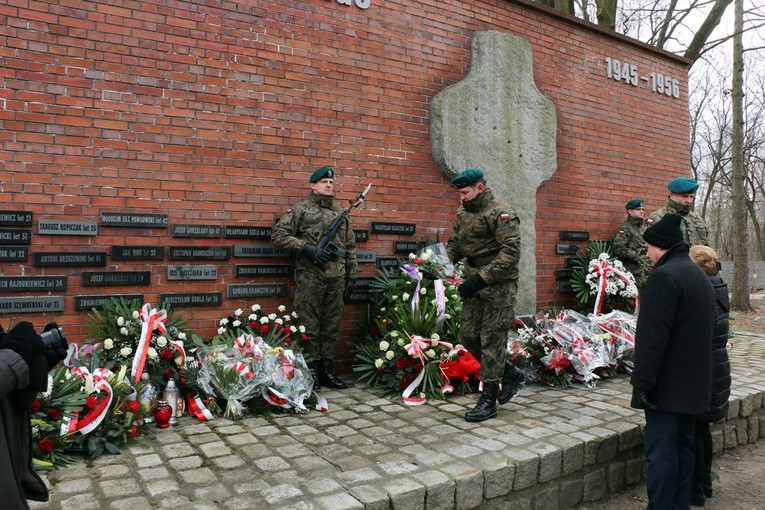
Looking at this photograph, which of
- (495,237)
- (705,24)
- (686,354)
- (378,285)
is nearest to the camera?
(686,354)

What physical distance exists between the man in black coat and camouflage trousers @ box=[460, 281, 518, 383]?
1367 millimetres

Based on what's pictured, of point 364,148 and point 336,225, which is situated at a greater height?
point 364,148

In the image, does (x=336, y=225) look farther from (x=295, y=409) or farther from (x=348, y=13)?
(x=348, y=13)

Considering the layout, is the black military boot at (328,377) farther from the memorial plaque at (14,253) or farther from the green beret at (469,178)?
the memorial plaque at (14,253)

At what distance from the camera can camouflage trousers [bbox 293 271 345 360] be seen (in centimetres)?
557

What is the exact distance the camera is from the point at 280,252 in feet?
19.2

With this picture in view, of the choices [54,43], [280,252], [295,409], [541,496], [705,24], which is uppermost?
[705,24]

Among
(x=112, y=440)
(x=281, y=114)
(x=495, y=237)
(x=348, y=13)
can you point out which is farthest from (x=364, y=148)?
(x=112, y=440)

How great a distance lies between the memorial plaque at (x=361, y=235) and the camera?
6.36 m

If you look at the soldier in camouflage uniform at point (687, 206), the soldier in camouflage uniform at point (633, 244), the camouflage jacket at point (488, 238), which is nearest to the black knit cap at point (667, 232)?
the camouflage jacket at point (488, 238)

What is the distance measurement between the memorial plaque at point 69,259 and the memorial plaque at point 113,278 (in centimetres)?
9

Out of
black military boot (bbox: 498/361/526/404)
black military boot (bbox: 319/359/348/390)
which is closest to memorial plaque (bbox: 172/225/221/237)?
black military boot (bbox: 319/359/348/390)

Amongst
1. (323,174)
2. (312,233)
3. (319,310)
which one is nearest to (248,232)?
(312,233)

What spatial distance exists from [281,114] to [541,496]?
4179 millimetres
